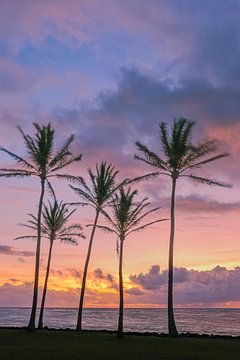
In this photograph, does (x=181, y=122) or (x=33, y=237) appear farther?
(x=33, y=237)

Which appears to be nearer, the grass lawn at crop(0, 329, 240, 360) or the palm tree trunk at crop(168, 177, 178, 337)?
the grass lawn at crop(0, 329, 240, 360)

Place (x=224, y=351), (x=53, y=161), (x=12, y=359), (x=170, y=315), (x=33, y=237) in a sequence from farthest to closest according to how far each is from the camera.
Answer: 1. (x=33, y=237)
2. (x=53, y=161)
3. (x=170, y=315)
4. (x=224, y=351)
5. (x=12, y=359)

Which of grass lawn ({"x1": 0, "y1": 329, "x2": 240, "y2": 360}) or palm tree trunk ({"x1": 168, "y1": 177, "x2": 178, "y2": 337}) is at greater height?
palm tree trunk ({"x1": 168, "y1": 177, "x2": 178, "y2": 337})

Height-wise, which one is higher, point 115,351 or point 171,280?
point 171,280

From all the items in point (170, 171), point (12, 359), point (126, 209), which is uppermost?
point (170, 171)

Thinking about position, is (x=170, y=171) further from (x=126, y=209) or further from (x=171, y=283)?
(x=171, y=283)

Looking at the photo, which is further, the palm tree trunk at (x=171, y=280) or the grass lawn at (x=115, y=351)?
the palm tree trunk at (x=171, y=280)

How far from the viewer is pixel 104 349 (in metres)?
26.8

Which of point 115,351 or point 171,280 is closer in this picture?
point 115,351

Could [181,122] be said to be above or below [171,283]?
above

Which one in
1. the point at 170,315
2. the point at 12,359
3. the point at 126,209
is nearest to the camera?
the point at 12,359

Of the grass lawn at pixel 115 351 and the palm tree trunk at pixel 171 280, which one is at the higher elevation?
the palm tree trunk at pixel 171 280

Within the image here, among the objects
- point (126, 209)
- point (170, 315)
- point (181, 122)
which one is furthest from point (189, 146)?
point (170, 315)

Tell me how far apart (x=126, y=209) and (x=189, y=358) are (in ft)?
55.5
